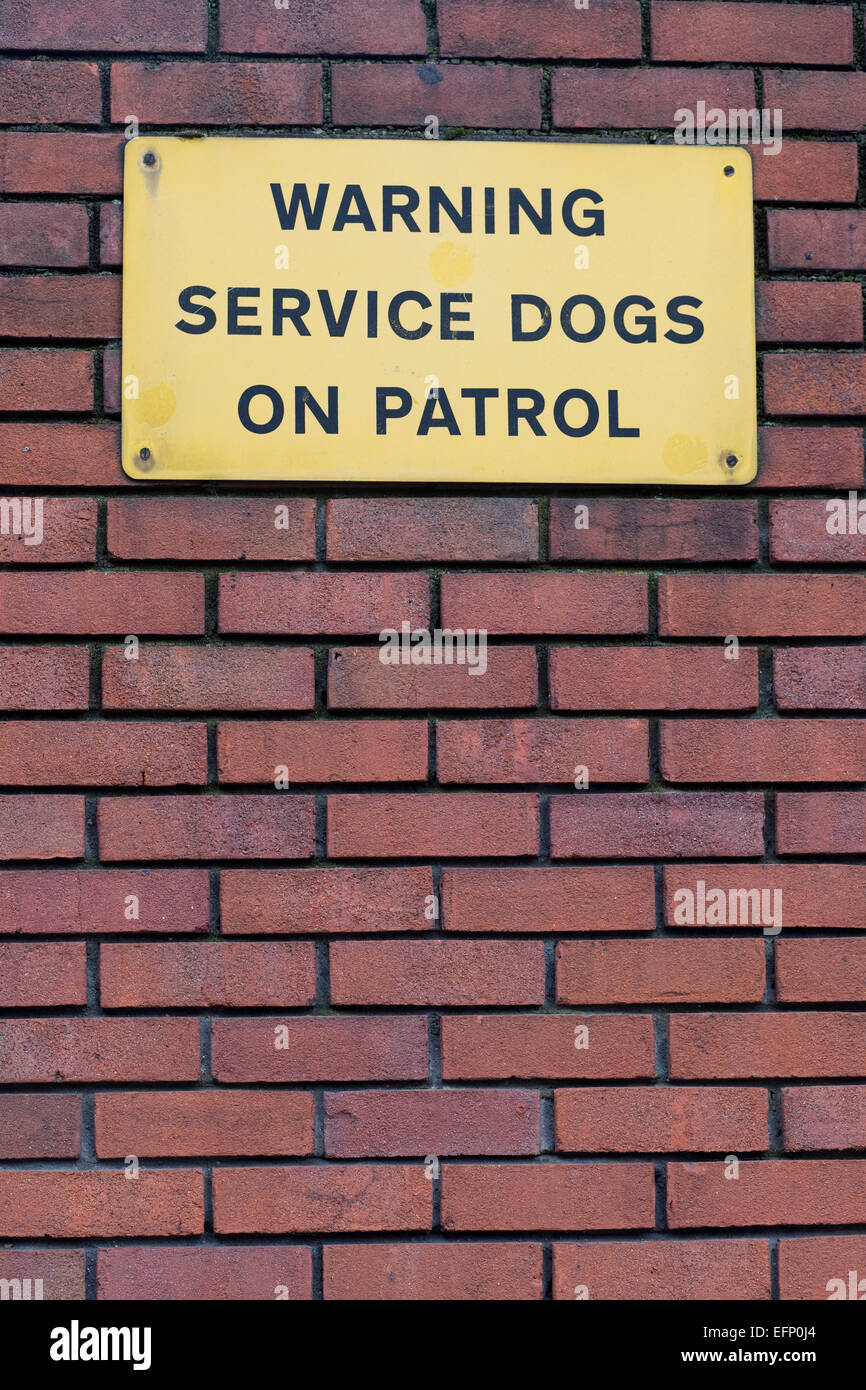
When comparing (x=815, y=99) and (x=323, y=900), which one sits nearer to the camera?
(x=323, y=900)

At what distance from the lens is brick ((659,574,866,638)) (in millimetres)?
1584

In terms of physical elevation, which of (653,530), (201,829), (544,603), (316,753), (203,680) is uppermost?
(653,530)

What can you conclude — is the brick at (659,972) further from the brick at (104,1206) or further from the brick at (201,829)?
the brick at (104,1206)

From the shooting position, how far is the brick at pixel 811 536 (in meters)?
1.60

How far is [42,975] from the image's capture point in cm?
151

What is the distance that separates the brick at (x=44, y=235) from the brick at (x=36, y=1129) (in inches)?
44.9

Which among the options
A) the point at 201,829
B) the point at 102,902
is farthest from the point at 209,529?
the point at 102,902

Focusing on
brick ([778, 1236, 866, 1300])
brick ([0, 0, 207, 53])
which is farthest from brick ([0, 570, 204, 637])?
brick ([778, 1236, 866, 1300])

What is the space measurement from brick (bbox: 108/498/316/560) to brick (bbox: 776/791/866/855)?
750 mm

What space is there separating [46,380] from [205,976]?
33.3 inches

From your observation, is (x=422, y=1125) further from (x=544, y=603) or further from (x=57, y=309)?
(x=57, y=309)

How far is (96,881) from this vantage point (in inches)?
60.1
